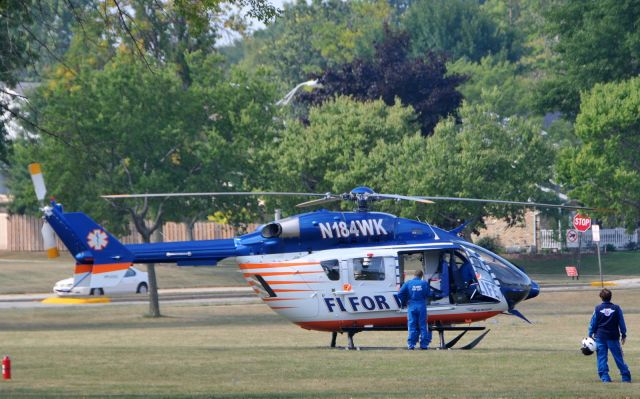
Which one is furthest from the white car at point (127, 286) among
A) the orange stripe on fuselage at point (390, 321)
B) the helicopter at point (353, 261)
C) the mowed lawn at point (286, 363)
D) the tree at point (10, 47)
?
the orange stripe on fuselage at point (390, 321)

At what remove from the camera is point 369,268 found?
26.7 metres

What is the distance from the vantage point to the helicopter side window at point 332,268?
87.8 ft

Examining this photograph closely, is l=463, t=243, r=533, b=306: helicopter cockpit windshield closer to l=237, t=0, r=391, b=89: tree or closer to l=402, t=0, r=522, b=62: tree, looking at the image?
l=237, t=0, r=391, b=89: tree

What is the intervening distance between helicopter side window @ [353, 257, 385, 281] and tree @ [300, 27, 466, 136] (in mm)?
47199

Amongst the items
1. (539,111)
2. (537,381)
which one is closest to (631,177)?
(539,111)

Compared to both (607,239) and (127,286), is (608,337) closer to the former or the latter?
(127,286)

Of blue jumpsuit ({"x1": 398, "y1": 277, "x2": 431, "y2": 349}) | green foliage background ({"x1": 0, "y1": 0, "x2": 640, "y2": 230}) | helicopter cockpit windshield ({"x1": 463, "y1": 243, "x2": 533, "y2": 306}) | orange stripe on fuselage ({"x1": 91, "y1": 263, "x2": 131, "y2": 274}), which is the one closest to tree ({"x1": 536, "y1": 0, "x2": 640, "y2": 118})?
green foliage background ({"x1": 0, "y1": 0, "x2": 640, "y2": 230})

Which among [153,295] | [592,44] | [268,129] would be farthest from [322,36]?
[153,295]

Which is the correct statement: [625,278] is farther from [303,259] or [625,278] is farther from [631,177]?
[303,259]

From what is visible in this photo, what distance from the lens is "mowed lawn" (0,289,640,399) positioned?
19.4m

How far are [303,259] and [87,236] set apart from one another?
470cm

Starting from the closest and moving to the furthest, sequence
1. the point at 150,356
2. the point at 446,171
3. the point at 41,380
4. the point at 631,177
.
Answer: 1. the point at 41,380
2. the point at 150,356
3. the point at 631,177
4. the point at 446,171

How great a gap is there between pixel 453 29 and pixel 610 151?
62.4 metres

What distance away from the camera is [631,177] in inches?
2239
